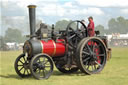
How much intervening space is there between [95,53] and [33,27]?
8.37 feet

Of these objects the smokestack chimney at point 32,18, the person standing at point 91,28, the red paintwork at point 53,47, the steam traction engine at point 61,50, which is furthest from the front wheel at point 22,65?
the person standing at point 91,28

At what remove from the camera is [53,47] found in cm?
833

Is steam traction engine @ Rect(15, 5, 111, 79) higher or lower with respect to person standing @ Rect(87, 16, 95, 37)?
lower

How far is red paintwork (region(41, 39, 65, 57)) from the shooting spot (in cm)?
814

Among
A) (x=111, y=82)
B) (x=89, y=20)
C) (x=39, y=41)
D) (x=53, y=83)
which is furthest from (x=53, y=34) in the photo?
(x=111, y=82)

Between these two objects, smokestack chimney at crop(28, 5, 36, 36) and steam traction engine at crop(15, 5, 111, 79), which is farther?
smokestack chimney at crop(28, 5, 36, 36)

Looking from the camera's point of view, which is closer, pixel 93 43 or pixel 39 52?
pixel 39 52

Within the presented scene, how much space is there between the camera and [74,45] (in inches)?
352

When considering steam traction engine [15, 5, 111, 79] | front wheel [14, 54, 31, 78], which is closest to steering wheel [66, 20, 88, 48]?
steam traction engine [15, 5, 111, 79]

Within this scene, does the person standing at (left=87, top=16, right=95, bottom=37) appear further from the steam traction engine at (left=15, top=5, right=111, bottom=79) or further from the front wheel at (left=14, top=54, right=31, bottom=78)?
the front wheel at (left=14, top=54, right=31, bottom=78)

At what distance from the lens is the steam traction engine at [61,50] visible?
7898mm

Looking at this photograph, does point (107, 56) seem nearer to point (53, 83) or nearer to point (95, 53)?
point (95, 53)

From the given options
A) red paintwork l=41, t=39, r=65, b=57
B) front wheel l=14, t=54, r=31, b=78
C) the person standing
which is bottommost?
front wheel l=14, t=54, r=31, b=78

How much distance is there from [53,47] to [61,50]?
0.40m
